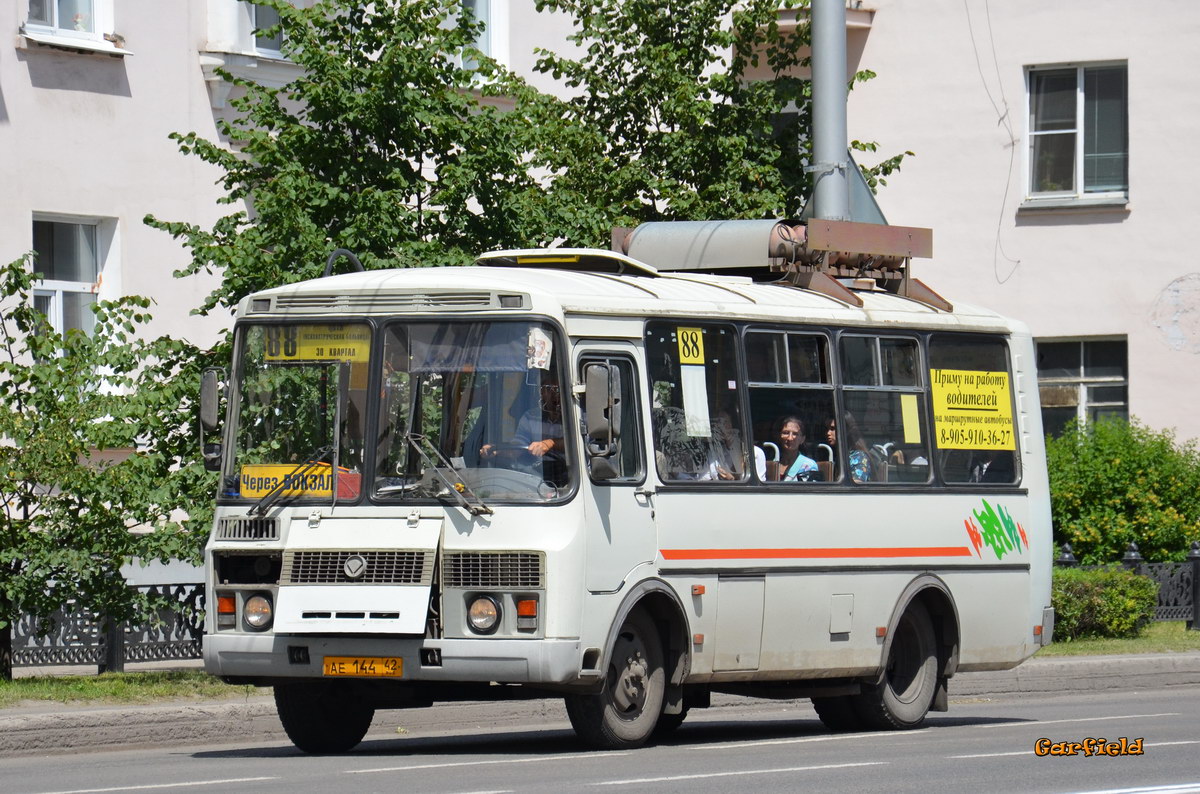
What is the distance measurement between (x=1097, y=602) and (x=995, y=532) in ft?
22.9

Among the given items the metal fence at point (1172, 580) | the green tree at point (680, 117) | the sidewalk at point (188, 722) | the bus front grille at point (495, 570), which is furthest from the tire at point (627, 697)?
the metal fence at point (1172, 580)

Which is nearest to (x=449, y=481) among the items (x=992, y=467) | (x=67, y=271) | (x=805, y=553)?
(x=805, y=553)

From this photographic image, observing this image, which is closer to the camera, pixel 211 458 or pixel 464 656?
pixel 464 656

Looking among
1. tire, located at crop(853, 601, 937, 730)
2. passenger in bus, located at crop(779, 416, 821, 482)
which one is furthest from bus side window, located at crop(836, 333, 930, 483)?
tire, located at crop(853, 601, 937, 730)

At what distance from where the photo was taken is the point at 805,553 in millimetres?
13625

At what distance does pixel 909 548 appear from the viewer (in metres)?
14.5

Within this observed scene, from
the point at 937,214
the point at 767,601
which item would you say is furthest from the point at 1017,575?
the point at 937,214

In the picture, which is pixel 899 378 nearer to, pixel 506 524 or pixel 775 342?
pixel 775 342

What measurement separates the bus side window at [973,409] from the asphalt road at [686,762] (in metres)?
1.85

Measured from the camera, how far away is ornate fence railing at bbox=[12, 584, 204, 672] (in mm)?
17298

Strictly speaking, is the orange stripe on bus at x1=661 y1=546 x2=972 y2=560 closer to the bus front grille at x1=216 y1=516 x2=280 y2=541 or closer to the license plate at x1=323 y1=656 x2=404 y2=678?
the license plate at x1=323 y1=656 x2=404 y2=678
